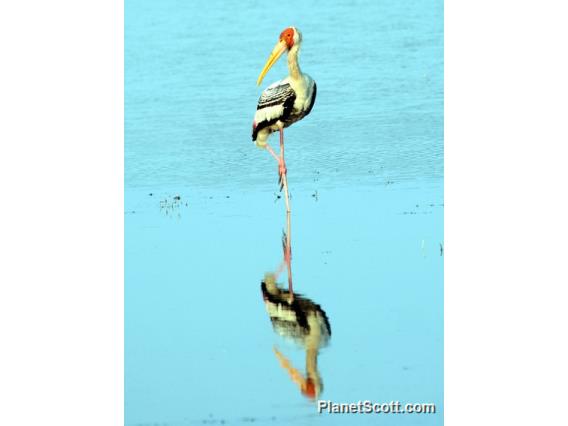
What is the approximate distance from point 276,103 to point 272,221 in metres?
1.26

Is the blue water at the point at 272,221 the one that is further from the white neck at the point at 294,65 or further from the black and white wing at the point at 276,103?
the white neck at the point at 294,65

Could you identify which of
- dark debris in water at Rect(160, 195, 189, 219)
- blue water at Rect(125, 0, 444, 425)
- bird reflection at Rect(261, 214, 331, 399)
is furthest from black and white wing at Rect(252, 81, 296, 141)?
bird reflection at Rect(261, 214, 331, 399)

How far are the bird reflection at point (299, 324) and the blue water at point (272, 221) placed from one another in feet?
0.20

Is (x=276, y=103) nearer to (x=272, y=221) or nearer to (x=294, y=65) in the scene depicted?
(x=294, y=65)

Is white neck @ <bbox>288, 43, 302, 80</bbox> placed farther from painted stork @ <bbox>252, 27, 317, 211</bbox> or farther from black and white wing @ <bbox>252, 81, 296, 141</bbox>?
black and white wing @ <bbox>252, 81, 296, 141</bbox>

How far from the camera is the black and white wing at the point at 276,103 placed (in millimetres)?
12133

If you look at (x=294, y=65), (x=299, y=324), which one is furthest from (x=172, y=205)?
(x=299, y=324)

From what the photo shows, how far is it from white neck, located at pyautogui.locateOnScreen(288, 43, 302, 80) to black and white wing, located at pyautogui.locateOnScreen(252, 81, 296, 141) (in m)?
0.10

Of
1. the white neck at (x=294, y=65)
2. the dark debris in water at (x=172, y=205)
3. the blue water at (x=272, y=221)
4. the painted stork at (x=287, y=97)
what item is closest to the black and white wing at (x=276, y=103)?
the painted stork at (x=287, y=97)

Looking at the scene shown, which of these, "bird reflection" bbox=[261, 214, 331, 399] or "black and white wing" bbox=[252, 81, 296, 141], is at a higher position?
"black and white wing" bbox=[252, 81, 296, 141]

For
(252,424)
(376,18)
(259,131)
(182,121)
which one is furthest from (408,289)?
(376,18)

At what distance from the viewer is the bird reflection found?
809cm

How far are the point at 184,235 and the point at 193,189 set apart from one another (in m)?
1.76
